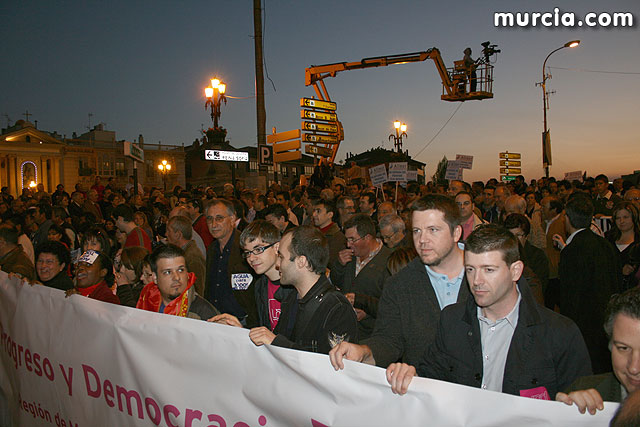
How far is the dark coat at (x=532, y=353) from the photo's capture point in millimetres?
2539

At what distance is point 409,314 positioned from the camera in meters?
3.34

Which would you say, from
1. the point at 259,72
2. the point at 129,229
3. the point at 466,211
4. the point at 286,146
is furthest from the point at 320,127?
the point at 466,211

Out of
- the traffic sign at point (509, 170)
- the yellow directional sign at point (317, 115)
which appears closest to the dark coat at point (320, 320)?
the yellow directional sign at point (317, 115)

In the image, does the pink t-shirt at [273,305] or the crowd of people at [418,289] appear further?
the pink t-shirt at [273,305]

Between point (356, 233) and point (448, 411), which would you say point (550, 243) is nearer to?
point (356, 233)

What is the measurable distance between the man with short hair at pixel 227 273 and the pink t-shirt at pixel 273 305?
39.0 inches

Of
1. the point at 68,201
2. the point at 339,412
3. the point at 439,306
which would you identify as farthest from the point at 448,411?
the point at 68,201

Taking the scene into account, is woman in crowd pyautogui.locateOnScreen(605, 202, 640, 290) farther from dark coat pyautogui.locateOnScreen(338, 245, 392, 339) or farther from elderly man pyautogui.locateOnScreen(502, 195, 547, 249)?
dark coat pyautogui.locateOnScreen(338, 245, 392, 339)

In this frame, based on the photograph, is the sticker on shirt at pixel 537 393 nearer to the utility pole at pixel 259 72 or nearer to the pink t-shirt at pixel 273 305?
the pink t-shirt at pixel 273 305

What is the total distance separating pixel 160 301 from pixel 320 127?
20921 mm

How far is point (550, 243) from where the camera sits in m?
7.73

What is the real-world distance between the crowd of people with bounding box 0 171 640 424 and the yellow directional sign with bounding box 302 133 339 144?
54.0ft

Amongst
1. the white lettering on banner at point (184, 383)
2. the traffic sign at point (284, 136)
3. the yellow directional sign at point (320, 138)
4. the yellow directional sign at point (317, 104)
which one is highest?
the yellow directional sign at point (317, 104)

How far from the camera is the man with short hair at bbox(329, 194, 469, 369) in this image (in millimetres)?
3279
